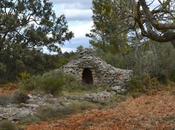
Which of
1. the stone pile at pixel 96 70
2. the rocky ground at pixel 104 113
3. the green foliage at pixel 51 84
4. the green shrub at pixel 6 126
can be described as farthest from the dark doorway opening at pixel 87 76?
the green shrub at pixel 6 126

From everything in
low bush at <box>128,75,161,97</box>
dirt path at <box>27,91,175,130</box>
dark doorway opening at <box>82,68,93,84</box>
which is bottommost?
dirt path at <box>27,91,175,130</box>

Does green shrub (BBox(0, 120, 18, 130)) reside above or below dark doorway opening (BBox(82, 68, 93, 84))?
below

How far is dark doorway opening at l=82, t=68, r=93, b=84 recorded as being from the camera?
33.9 meters

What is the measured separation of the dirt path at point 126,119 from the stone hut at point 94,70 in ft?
26.5

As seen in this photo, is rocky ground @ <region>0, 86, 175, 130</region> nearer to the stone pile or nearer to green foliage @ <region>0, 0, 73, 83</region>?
the stone pile

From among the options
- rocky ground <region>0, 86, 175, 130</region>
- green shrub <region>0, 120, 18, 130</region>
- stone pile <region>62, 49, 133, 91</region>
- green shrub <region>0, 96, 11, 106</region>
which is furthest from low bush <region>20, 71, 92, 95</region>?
green shrub <region>0, 120, 18, 130</region>

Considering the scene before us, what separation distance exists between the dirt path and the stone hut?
318 inches

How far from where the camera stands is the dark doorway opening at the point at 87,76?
33.9 meters

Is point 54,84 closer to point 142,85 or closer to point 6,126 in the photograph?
point 142,85

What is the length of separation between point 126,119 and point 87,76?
15.7m

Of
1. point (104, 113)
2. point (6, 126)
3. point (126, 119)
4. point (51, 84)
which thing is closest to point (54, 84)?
point (51, 84)

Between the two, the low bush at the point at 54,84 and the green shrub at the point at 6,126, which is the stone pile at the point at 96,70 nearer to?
the low bush at the point at 54,84

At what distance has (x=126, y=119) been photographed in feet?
61.5

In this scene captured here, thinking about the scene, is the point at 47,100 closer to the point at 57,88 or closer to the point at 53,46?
the point at 57,88
